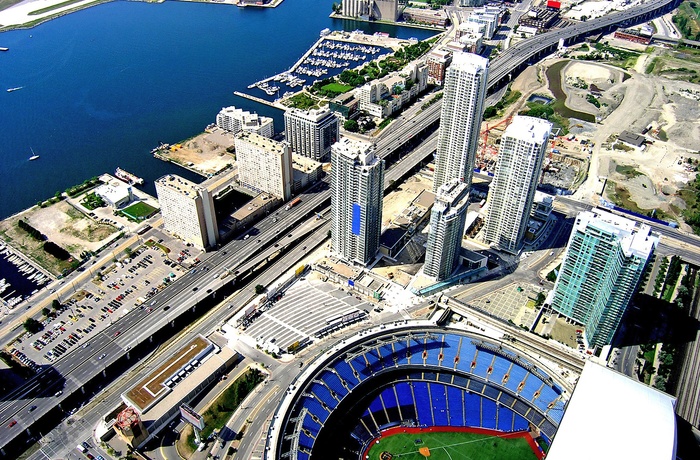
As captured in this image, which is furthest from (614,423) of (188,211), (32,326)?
(32,326)

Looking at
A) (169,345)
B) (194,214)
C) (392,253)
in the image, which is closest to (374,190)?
(392,253)

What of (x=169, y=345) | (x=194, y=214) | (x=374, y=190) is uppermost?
(x=374, y=190)

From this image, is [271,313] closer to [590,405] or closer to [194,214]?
[194,214]

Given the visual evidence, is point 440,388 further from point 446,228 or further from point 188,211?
point 188,211

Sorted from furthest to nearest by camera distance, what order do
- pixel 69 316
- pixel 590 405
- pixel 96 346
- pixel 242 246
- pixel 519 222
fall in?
pixel 242 246
pixel 519 222
pixel 69 316
pixel 96 346
pixel 590 405

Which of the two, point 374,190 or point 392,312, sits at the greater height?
point 374,190

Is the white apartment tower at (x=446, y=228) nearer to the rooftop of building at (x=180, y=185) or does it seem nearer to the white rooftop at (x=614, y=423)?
the white rooftop at (x=614, y=423)

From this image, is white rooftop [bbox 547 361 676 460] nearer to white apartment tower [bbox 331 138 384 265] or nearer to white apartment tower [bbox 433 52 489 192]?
white apartment tower [bbox 331 138 384 265]
